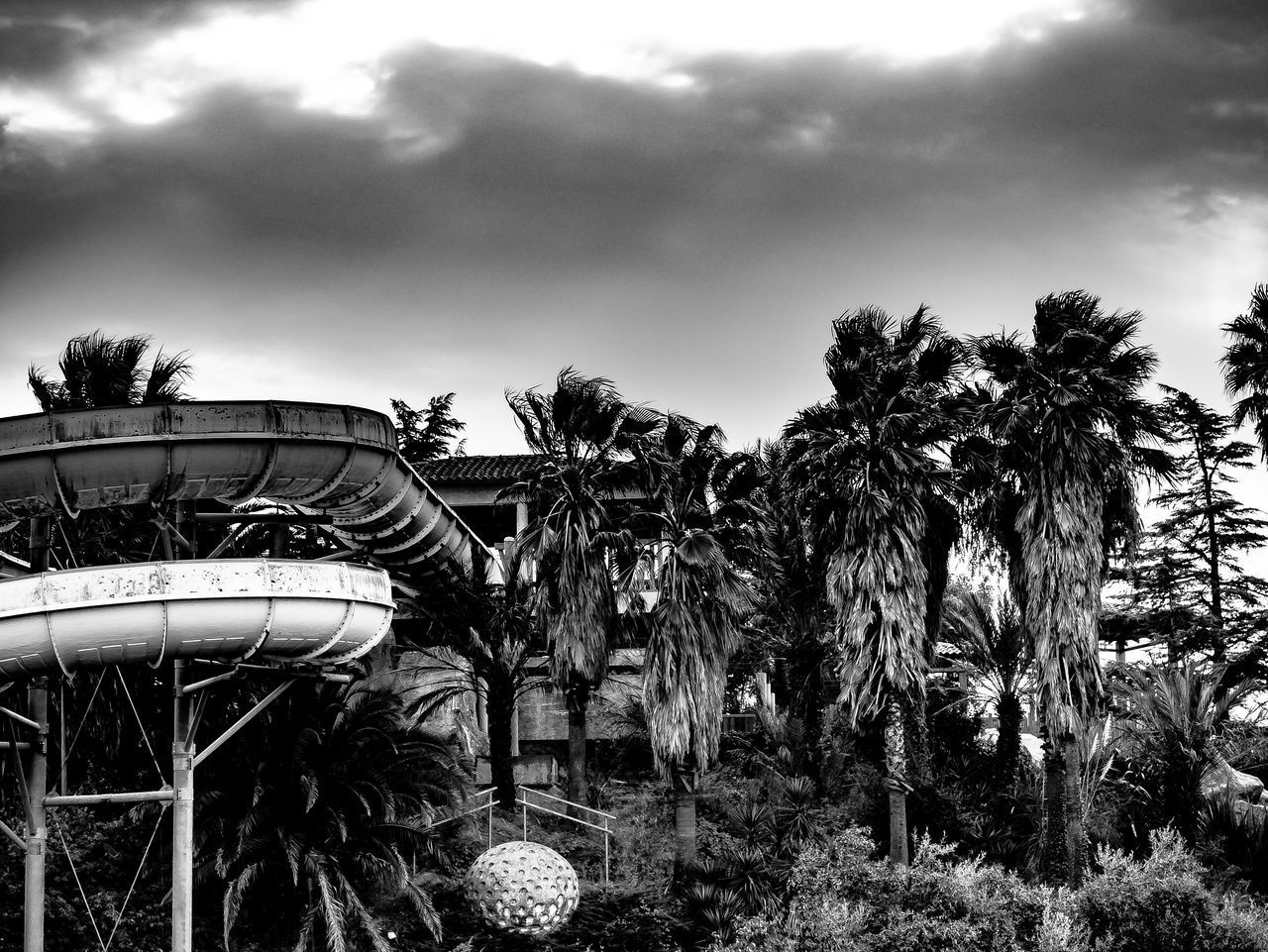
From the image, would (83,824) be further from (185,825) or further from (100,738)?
(185,825)

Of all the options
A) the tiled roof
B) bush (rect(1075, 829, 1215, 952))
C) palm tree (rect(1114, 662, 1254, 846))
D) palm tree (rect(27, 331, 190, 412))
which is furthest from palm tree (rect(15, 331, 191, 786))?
palm tree (rect(1114, 662, 1254, 846))

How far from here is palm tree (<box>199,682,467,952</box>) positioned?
893 inches

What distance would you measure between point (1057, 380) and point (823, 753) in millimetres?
11139

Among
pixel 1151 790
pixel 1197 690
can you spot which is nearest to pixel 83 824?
pixel 1151 790

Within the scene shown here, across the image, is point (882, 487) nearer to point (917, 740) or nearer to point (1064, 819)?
point (917, 740)

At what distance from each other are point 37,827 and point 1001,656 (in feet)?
71.3

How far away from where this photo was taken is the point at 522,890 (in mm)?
24203

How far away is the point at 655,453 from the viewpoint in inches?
1140

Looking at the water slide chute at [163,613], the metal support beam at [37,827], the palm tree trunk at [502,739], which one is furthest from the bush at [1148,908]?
the metal support beam at [37,827]

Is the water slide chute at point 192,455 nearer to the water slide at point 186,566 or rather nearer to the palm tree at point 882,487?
the water slide at point 186,566

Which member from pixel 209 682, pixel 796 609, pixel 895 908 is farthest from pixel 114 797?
pixel 796 609

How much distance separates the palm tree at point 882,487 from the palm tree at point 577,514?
14.3 feet

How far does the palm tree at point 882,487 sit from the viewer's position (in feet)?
91.7

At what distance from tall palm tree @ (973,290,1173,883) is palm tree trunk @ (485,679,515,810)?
37.6 feet
